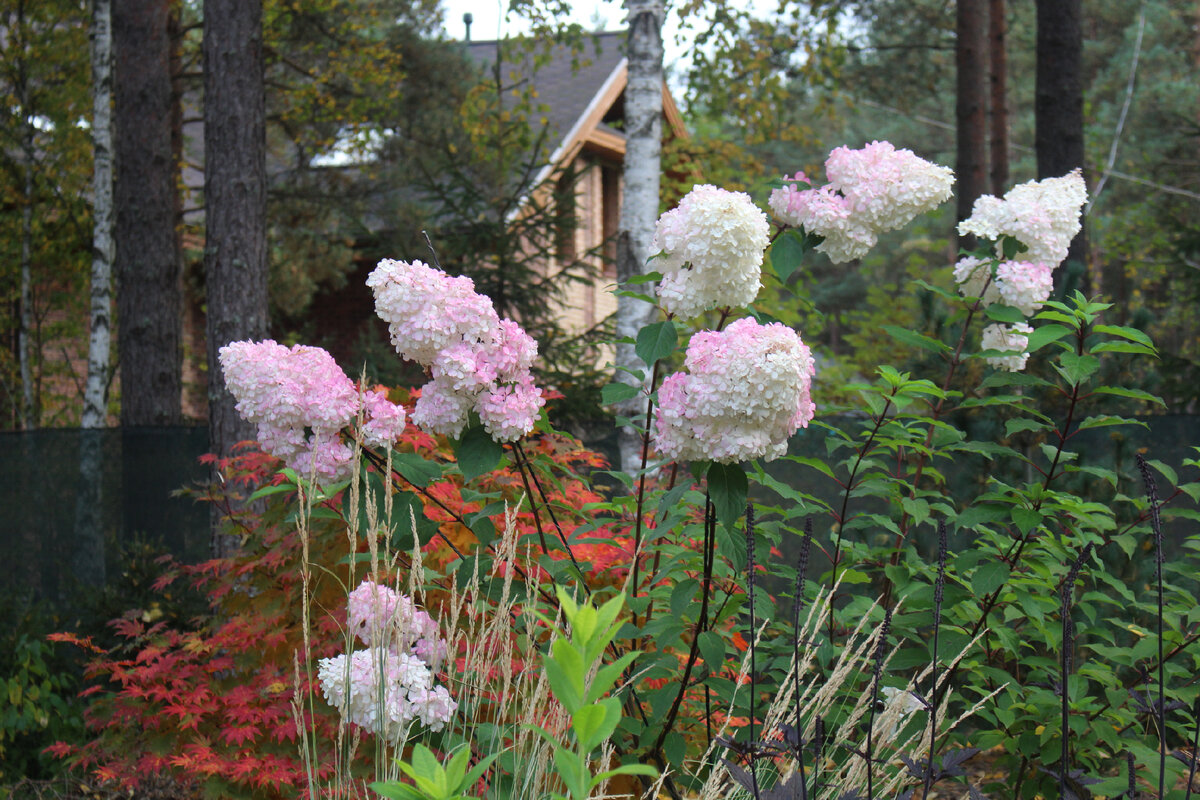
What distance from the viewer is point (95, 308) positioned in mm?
7703

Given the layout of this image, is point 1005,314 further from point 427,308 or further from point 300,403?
point 300,403

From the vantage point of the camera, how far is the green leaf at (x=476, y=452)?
1.99 meters

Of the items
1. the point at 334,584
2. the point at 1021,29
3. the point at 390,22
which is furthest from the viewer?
the point at 1021,29

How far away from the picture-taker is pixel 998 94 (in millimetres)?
10891

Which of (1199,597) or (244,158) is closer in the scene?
(1199,597)

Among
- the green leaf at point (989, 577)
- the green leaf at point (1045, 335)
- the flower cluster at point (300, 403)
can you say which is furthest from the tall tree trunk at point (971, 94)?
the flower cluster at point (300, 403)

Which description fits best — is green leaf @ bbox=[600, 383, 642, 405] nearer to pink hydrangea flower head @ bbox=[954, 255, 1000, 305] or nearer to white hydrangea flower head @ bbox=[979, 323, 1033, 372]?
white hydrangea flower head @ bbox=[979, 323, 1033, 372]

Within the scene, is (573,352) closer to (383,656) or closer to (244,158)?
(244,158)

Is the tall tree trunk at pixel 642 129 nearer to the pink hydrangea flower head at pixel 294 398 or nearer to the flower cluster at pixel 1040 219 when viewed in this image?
the flower cluster at pixel 1040 219

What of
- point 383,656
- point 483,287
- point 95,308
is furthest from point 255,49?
point 383,656

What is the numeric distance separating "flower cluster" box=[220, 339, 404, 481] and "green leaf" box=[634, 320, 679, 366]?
1.76ft

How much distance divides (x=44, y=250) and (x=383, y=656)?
9.65 meters

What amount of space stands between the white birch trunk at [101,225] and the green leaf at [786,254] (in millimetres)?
6659

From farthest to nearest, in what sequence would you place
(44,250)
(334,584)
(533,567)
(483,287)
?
(44,250)
(483,287)
(334,584)
(533,567)
